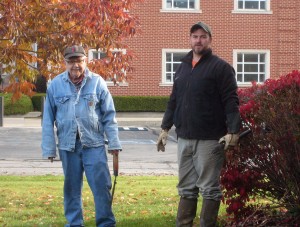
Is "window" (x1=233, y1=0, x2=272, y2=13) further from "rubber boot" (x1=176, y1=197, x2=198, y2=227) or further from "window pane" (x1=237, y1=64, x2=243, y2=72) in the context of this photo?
"rubber boot" (x1=176, y1=197, x2=198, y2=227)

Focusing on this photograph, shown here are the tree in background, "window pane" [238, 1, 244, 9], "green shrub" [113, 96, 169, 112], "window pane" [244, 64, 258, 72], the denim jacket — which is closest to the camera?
the denim jacket

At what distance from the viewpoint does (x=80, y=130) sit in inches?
263

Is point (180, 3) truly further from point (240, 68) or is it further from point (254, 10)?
point (240, 68)

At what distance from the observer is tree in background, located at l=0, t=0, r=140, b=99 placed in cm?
936

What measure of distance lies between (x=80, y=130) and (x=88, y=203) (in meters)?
2.39

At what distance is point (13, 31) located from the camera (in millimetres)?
9195

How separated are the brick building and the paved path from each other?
7.35 feet

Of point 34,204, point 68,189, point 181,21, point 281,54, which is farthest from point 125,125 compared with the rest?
point 68,189

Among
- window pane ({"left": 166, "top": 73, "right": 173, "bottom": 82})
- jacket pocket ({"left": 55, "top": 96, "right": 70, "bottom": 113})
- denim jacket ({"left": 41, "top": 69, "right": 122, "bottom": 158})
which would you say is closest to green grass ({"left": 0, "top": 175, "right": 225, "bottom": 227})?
denim jacket ({"left": 41, "top": 69, "right": 122, "bottom": 158})

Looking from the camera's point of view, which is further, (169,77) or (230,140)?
(169,77)

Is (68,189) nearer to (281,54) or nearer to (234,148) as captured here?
(234,148)

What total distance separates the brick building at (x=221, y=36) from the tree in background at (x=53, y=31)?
70.2ft

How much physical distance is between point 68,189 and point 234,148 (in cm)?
172

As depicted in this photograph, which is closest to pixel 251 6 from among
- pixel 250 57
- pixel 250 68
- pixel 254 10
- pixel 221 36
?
pixel 254 10
